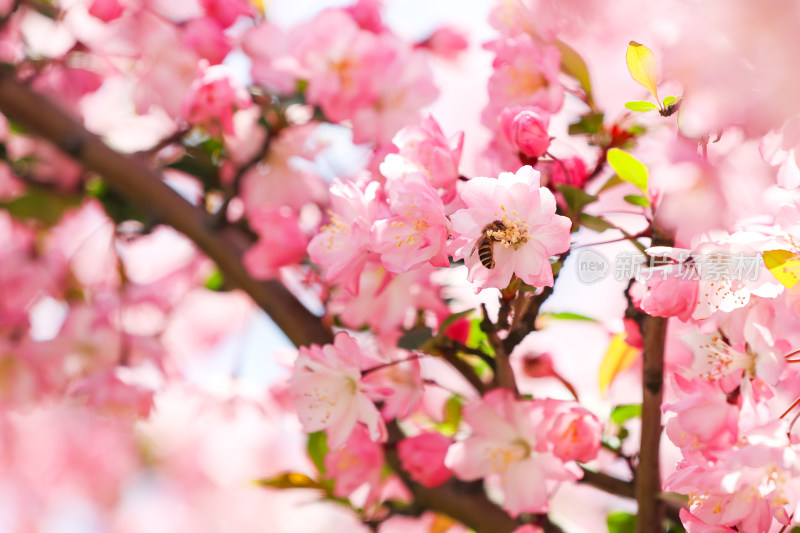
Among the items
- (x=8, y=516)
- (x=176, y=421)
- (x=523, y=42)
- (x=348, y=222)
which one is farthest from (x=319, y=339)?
(x=8, y=516)

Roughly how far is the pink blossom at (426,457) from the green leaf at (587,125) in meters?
0.30

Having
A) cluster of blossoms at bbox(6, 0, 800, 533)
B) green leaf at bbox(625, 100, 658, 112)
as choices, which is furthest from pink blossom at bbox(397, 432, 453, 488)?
green leaf at bbox(625, 100, 658, 112)

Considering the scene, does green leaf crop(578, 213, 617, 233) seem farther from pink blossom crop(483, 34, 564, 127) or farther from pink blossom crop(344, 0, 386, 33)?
pink blossom crop(344, 0, 386, 33)

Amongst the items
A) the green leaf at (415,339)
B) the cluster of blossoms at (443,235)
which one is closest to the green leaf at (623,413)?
the cluster of blossoms at (443,235)

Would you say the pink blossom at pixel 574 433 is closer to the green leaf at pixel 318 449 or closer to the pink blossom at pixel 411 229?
the pink blossom at pixel 411 229

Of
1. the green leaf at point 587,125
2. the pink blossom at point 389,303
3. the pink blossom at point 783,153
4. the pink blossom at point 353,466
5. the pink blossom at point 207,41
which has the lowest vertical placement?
the pink blossom at point 353,466

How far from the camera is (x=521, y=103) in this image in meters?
0.67

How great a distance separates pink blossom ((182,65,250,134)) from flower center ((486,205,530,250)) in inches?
17.6

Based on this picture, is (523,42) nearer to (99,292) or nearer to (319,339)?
(319,339)

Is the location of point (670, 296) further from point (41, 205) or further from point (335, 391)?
point (41, 205)

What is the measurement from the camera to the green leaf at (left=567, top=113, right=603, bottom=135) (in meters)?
0.71

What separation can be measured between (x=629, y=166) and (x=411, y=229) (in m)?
0.19

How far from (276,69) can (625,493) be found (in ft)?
1.94

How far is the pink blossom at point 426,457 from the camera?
2.35ft
